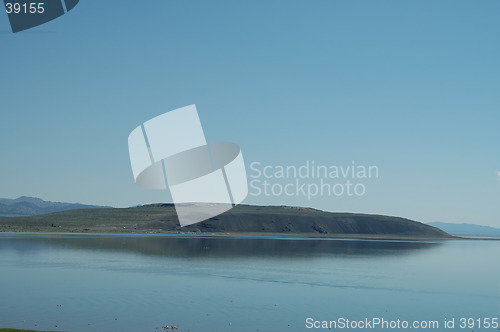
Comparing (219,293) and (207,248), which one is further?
(207,248)

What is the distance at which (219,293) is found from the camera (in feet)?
156

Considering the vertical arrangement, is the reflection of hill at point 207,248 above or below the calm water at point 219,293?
below

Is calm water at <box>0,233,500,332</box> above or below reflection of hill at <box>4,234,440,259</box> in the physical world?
above

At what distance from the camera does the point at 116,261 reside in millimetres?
75375

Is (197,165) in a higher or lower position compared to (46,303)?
higher

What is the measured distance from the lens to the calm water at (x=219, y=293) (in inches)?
1391

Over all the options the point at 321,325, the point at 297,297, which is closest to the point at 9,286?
the point at 297,297

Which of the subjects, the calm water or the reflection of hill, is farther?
the reflection of hill

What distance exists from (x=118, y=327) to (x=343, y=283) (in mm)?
31542

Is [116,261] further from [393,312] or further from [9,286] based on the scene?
[393,312]

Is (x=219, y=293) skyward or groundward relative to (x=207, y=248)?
skyward

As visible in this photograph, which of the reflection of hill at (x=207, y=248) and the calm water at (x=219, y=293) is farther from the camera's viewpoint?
the reflection of hill at (x=207, y=248)

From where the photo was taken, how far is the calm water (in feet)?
116

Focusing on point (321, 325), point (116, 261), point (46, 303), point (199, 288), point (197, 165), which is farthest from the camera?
point (197, 165)
